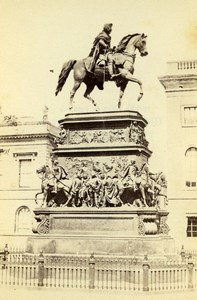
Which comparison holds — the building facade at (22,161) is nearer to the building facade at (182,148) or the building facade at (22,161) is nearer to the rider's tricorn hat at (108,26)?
the building facade at (182,148)

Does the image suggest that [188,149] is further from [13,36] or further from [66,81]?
[13,36]

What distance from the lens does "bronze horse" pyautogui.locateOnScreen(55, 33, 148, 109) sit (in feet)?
65.2

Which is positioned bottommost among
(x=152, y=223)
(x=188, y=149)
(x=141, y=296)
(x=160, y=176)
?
(x=141, y=296)

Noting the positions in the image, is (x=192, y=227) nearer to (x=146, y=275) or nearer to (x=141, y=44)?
(x=141, y=44)

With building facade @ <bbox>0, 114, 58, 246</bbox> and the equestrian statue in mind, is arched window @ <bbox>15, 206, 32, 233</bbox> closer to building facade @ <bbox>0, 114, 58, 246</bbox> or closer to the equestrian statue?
A: building facade @ <bbox>0, 114, 58, 246</bbox>

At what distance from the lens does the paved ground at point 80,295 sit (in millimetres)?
14078

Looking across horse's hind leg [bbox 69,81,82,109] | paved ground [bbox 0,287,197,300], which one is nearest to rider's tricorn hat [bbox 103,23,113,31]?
horse's hind leg [bbox 69,81,82,109]

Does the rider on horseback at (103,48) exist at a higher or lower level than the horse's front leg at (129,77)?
higher

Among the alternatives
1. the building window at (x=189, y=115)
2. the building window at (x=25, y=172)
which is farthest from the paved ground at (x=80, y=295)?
the building window at (x=25, y=172)

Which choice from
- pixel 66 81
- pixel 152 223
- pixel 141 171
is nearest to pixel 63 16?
pixel 66 81

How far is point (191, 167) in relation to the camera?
29500mm

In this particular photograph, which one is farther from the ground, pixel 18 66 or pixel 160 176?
pixel 18 66

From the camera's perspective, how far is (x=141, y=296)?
46.9 feet

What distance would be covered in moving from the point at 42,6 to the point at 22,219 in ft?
64.7
